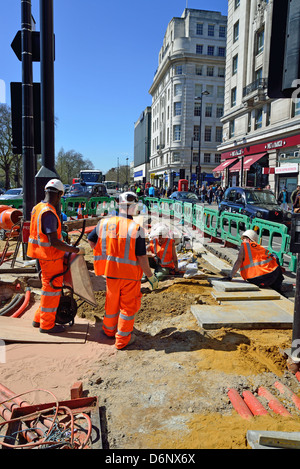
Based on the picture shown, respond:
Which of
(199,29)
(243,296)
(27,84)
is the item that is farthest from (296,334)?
(199,29)

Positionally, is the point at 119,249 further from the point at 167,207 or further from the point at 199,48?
the point at 199,48

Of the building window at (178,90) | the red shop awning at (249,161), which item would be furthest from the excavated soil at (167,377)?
the building window at (178,90)

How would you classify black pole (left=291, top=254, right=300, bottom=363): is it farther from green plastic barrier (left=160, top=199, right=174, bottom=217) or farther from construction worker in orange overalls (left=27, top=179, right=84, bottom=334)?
green plastic barrier (left=160, top=199, right=174, bottom=217)

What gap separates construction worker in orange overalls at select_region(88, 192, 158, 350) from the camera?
3.98 meters

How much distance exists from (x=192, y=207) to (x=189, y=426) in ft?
34.6

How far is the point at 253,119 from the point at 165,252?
1030 inches

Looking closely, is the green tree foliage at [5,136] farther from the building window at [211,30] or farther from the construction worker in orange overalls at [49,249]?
the construction worker in orange overalls at [49,249]

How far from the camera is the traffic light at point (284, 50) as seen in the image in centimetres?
298

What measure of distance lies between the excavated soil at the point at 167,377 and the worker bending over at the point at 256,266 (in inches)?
66.3

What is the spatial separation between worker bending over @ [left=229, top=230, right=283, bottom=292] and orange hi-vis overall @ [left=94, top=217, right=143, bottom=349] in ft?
8.82

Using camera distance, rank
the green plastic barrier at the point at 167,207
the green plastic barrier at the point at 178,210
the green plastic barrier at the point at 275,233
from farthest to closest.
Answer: the green plastic barrier at the point at 167,207, the green plastic barrier at the point at 178,210, the green plastic barrier at the point at 275,233

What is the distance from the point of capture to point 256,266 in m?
6.15

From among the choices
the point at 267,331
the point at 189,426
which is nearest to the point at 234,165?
the point at 267,331

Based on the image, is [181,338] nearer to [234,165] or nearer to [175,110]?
[234,165]
